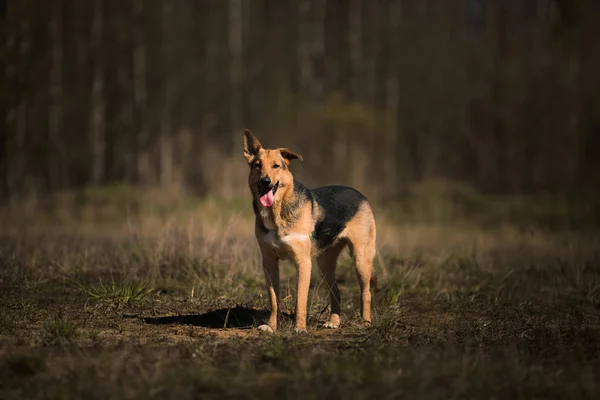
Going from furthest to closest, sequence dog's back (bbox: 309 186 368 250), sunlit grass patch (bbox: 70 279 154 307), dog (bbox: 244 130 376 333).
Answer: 1. sunlit grass patch (bbox: 70 279 154 307)
2. dog's back (bbox: 309 186 368 250)
3. dog (bbox: 244 130 376 333)

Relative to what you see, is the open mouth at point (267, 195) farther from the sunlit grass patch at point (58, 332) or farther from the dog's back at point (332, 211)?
the sunlit grass patch at point (58, 332)

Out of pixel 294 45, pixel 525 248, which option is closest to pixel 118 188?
pixel 294 45

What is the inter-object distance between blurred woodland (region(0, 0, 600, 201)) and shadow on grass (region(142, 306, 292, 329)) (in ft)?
46.7

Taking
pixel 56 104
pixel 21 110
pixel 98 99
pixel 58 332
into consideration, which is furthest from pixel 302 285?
pixel 56 104

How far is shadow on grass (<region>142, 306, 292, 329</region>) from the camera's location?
820 centimetres

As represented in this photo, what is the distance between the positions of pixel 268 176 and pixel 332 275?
190 cm

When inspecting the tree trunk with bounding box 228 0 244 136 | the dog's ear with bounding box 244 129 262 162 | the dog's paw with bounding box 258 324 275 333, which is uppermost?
the tree trunk with bounding box 228 0 244 136

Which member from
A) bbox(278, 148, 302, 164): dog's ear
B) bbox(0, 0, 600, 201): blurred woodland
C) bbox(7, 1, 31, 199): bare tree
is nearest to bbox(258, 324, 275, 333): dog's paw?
bbox(278, 148, 302, 164): dog's ear

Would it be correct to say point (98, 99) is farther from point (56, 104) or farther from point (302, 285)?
point (302, 285)

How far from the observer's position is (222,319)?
849 centimetres

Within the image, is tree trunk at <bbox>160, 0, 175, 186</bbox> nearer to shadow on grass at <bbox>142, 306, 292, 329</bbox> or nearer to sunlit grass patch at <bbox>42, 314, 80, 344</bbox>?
shadow on grass at <bbox>142, 306, 292, 329</bbox>

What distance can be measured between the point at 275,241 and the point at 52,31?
20160 millimetres

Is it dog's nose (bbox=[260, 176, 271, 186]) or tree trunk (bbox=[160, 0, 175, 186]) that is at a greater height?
tree trunk (bbox=[160, 0, 175, 186])

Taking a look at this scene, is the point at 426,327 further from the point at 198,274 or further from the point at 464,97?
the point at 464,97
